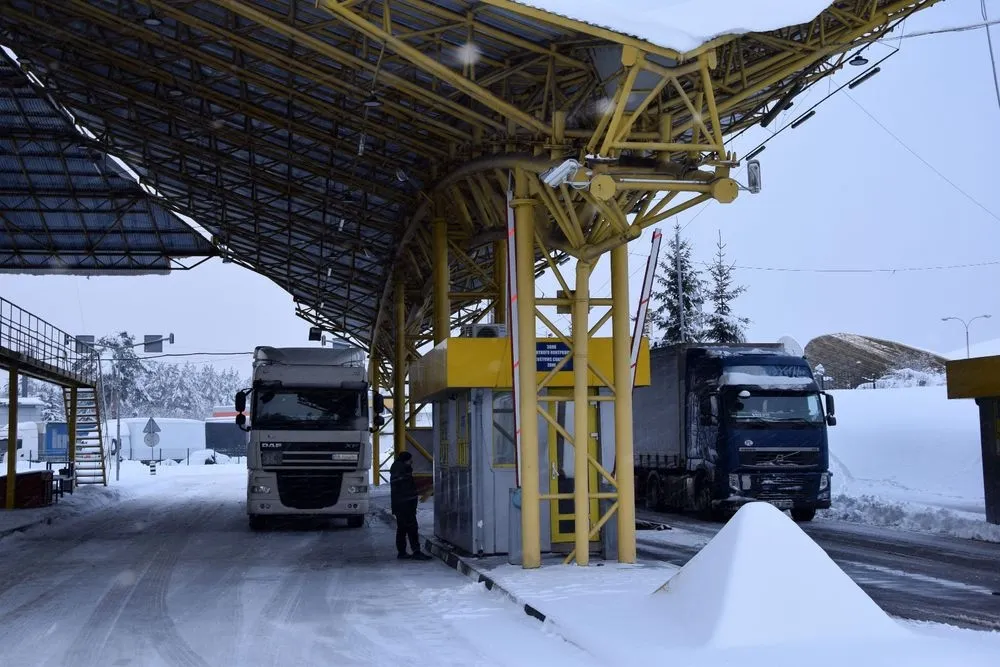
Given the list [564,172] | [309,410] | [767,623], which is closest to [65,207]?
[309,410]

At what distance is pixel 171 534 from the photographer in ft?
72.9

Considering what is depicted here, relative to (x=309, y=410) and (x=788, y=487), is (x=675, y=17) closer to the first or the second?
(x=309, y=410)

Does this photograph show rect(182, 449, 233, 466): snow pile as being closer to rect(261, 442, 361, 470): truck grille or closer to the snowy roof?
rect(261, 442, 361, 470): truck grille

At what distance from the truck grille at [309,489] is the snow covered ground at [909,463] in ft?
36.7

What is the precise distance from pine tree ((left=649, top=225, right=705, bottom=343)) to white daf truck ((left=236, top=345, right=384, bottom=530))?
4273 cm

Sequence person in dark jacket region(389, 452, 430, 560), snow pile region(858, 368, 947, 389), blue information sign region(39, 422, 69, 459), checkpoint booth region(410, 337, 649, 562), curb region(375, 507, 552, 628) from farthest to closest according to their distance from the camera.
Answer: blue information sign region(39, 422, 69, 459) < snow pile region(858, 368, 947, 389) < person in dark jacket region(389, 452, 430, 560) < checkpoint booth region(410, 337, 649, 562) < curb region(375, 507, 552, 628)

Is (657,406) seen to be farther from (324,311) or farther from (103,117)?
(324,311)

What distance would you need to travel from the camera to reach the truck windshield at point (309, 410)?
23.1 m

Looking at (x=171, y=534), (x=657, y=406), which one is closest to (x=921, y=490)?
(x=657, y=406)

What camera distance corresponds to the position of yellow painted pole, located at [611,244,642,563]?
48.2ft

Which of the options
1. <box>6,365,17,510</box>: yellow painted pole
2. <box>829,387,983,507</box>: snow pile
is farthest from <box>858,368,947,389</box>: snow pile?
<box>6,365,17,510</box>: yellow painted pole

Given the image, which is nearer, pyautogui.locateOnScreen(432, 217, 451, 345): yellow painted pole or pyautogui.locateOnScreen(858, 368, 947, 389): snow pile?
pyautogui.locateOnScreen(432, 217, 451, 345): yellow painted pole

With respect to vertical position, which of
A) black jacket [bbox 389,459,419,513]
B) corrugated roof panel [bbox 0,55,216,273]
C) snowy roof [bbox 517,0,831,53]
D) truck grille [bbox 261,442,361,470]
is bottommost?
black jacket [bbox 389,459,419,513]

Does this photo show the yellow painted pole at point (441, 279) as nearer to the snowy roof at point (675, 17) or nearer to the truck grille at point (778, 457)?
the truck grille at point (778, 457)
